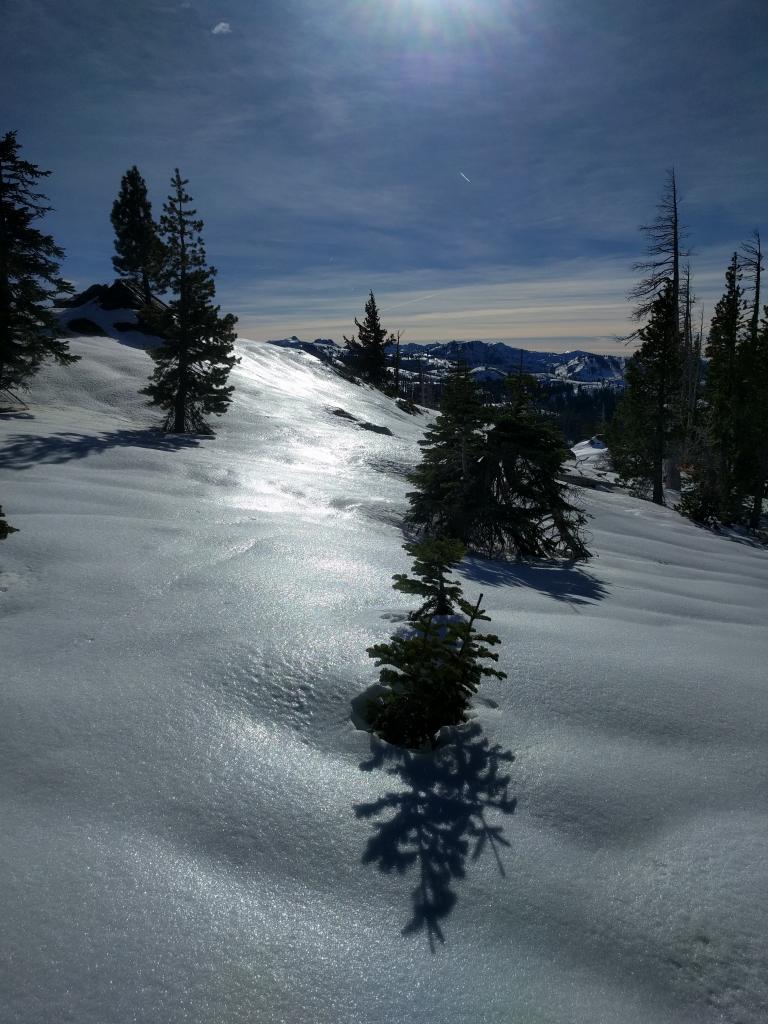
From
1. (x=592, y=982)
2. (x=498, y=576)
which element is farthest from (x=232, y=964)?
(x=498, y=576)

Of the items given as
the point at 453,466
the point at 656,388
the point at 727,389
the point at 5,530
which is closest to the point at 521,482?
Answer: the point at 453,466

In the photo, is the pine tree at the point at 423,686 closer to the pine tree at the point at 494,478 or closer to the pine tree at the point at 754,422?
the pine tree at the point at 494,478

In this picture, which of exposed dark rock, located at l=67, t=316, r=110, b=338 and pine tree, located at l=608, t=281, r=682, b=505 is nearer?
pine tree, located at l=608, t=281, r=682, b=505

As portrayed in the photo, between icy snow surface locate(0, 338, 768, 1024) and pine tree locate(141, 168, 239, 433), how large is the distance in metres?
12.7

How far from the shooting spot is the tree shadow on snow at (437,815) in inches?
84.4

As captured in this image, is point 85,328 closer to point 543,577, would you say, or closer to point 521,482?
point 521,482

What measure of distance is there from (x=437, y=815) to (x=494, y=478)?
6.93 meters

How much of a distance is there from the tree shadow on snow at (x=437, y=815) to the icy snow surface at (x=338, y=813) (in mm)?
11

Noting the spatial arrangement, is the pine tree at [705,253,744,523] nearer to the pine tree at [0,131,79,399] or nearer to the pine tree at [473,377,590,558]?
the pine tree at [473,377,590,558]

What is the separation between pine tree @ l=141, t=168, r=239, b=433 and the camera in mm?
16672

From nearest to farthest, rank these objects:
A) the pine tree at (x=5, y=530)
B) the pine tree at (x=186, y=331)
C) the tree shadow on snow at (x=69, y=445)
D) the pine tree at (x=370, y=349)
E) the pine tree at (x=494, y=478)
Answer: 1. the pine tree at (x=5, y=530)
2. the pine tree at (x=494, y=478)
3. the tree shadow on snow at (x=69, y=445)
4. the pine tree at (x=186, y=331)
5. the pine tree at (x=370, y=349)

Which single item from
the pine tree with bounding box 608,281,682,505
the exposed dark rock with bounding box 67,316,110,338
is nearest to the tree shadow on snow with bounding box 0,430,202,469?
the pine tree with bounding box 608,281,682,505

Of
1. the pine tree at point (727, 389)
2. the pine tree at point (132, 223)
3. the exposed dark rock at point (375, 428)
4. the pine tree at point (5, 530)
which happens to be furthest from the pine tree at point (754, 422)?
the pine tree at point (132, 223)

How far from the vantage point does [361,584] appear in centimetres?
537
